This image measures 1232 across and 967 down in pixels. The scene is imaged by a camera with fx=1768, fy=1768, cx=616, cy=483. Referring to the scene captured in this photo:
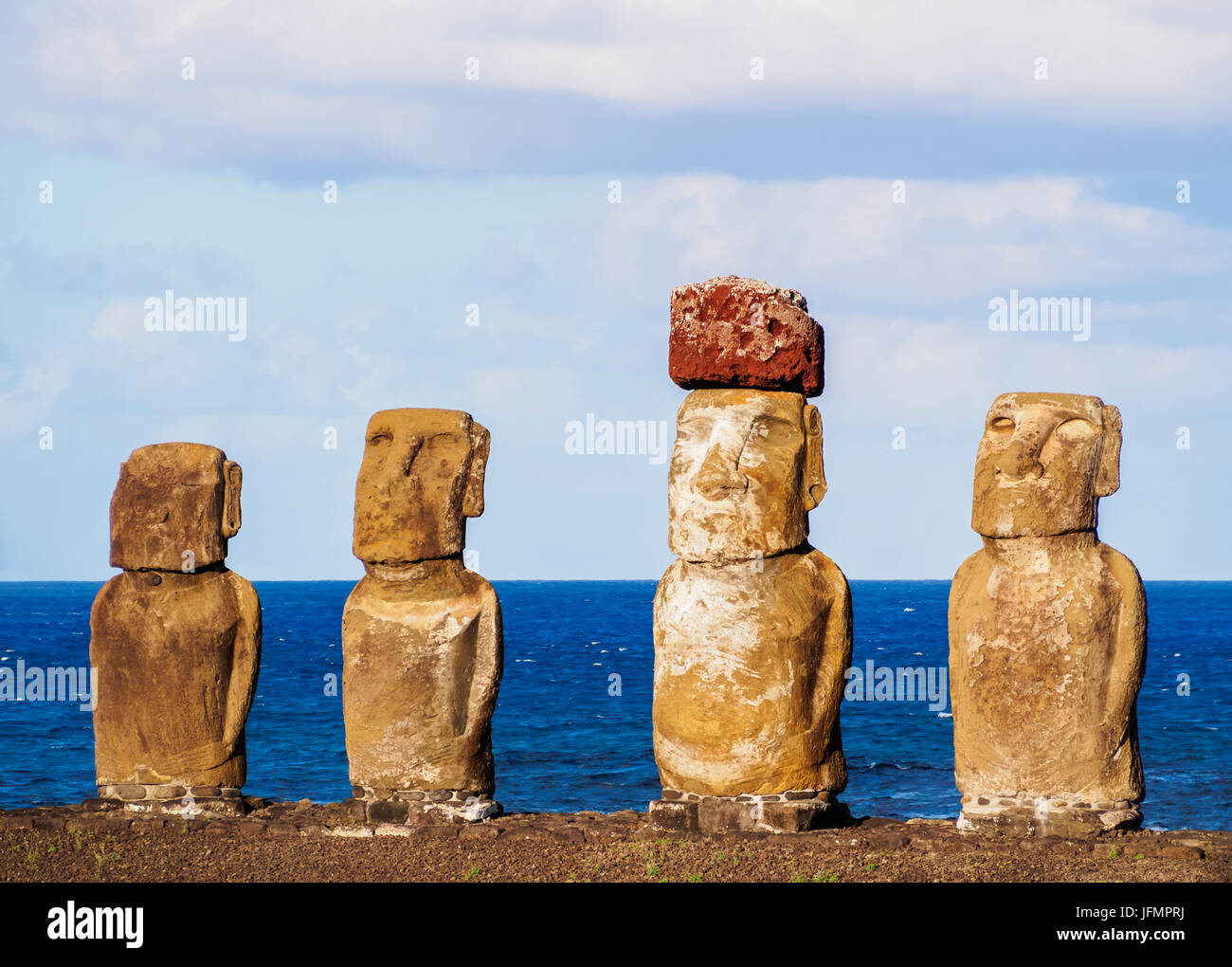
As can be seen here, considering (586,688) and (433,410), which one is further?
(586,688)

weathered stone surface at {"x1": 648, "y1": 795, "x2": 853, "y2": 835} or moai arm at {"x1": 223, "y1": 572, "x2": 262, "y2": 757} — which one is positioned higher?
moai arm at {"x1": 223, "y1": 572, "x2": 262, "y2": 757}

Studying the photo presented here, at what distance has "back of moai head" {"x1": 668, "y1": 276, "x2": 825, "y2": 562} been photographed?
12.2 meters

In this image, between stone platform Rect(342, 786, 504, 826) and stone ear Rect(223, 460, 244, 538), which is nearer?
stone platform Rect(342, 786, 504, 826)

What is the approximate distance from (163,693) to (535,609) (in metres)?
94.1

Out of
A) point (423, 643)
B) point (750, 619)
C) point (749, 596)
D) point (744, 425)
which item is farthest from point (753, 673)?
point (423, 643)

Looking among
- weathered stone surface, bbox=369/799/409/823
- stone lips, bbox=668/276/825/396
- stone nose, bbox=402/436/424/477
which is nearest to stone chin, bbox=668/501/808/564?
stone lips, bbox=668/276/825/396

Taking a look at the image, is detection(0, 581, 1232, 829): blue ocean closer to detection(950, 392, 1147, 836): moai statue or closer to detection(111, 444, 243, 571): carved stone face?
detection(111, 444, 243, 571): carved stone face

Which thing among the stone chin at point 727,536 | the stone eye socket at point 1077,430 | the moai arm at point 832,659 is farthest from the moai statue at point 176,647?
the stone eye socket at point 1077,430

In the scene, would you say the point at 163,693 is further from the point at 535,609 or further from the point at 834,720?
the point at 535,609

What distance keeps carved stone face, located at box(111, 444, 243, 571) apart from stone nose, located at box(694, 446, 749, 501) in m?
3.93

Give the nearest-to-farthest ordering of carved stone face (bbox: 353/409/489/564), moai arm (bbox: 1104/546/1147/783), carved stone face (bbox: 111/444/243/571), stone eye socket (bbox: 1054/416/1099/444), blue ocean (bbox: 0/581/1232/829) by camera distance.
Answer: moai arm (bbox: 1104/546/1147/783) < stone eye socket (bbox: 1054/416/1099/444) < carved stone face (bbox: 353/409/489/564) < carved stone face (bbox: 111/444/243/571) < blue ocean (bbox: 0/581/1232/829)

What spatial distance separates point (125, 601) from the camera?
1387cm

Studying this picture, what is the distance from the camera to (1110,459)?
39.7 feet
